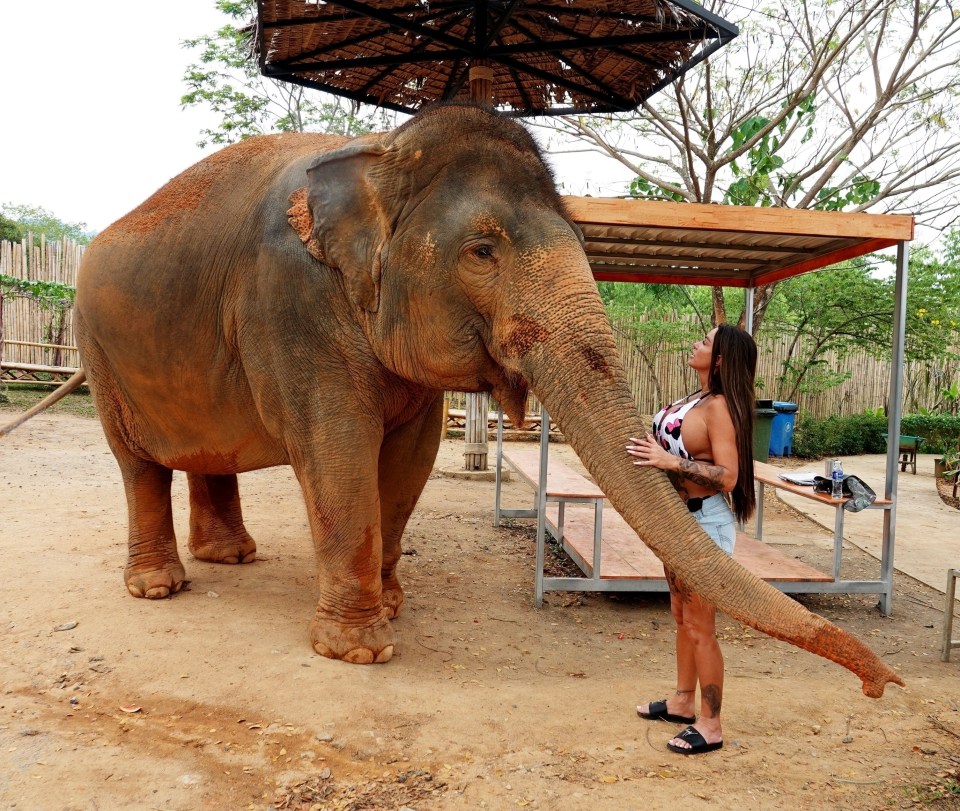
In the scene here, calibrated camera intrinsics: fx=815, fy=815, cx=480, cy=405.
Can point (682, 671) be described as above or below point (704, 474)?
below

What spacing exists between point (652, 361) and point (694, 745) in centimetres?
1360

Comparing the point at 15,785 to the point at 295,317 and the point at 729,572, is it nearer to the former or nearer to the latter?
the point at 295,317

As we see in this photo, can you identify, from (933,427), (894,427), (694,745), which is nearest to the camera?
(694,745)

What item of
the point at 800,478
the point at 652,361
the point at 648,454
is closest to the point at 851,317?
the point at 652,361

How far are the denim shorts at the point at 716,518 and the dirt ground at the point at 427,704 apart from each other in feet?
2.67

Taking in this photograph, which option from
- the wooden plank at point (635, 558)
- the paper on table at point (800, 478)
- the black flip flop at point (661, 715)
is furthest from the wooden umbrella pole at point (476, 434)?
the black flip flop at point (661, 715)

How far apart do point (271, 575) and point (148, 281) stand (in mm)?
2048

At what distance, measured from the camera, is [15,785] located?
2619 millimetres

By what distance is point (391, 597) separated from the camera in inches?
177

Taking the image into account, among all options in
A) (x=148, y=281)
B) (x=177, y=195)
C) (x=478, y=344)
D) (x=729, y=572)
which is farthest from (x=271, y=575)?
(x=729, y=572)

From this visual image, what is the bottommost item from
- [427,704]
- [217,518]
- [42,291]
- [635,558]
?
[427,704]

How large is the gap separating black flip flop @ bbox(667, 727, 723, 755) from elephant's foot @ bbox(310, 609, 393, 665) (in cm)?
140

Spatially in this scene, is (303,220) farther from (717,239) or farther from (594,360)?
(717,239)

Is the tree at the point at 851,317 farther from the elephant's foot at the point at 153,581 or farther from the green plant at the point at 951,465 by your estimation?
the elephant's foot at the point at 153,581
